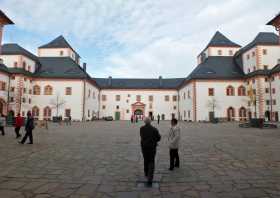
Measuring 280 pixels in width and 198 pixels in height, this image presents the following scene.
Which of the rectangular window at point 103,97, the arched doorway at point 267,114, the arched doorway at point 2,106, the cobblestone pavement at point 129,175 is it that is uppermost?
the rectangular window at point 103,97

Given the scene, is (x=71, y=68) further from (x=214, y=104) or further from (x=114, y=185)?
(x=114, y=185)

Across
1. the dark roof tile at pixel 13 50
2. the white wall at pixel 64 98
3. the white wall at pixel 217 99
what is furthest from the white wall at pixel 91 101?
the white wall at pixel 217 99

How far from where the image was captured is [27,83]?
46.7 m

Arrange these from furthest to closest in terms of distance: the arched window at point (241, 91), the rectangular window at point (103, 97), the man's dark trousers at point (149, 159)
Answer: the rectangular window at point (103, 97)
the arched window at point (241, 91)
the man's dark trousers at point (149, 159)

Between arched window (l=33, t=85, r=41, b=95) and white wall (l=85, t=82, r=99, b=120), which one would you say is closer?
arched window (l=33, t=85, r=41, b=95)

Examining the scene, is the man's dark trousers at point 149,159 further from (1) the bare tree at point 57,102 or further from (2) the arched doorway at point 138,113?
(2) the arched doorway at point 138,113

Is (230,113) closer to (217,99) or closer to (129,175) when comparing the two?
(217,99)

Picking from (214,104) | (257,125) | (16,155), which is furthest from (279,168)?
(214,104)

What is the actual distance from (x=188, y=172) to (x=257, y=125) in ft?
76.4

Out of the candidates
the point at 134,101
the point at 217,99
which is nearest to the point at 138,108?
the point at 134,101

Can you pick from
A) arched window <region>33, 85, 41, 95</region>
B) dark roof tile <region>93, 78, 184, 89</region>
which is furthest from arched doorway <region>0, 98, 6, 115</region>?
dark roof tile <region>93, 78, 184, 89</region>

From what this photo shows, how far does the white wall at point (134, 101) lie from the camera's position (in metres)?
67.9

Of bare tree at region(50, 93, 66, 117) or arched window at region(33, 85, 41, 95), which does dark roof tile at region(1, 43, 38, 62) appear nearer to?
arched window at region(33, 85, 41, 95)

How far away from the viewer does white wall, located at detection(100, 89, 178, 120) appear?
2672 inches
